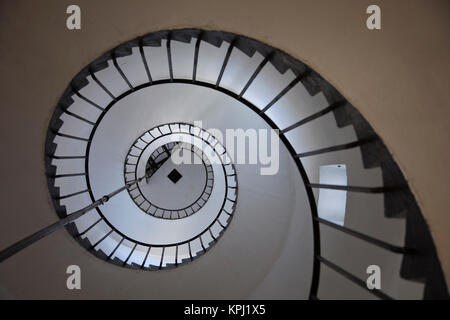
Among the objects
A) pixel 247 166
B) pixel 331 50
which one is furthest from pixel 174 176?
pixel 331 50

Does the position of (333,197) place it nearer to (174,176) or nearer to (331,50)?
(331,50)

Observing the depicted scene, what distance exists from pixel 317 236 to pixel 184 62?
2791 millimetres

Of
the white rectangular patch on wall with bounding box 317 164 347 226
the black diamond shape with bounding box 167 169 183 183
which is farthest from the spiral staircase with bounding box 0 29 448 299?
the black diamond shape with bounding box 167 169 183 183

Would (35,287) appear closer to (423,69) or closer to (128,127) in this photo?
(128,127)

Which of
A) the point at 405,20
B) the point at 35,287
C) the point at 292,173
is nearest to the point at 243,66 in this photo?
the point at 405,20

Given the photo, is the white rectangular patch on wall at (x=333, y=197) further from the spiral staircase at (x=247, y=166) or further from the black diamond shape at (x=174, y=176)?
the black diamond shape at (x=174, y=176)

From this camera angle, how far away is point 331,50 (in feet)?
6.80

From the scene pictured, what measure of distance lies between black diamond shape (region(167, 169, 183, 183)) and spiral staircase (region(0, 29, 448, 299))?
1.40m

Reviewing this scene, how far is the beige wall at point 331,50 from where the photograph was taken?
6.09 ft

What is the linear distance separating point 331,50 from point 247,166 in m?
4.29

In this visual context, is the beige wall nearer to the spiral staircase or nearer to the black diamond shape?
the spiral staircase

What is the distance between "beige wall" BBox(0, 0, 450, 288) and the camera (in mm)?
1856

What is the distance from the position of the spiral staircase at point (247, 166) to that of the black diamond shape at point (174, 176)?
1404 millimetres

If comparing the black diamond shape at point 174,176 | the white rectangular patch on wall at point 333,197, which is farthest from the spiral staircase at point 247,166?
the black diamond shape at point 174,176
